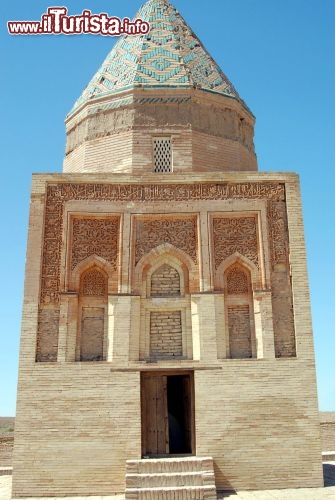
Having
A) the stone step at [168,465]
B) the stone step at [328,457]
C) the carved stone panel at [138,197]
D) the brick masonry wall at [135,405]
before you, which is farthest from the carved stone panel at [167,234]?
the stone step at [328,457]

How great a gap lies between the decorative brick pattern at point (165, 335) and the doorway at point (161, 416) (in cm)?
37

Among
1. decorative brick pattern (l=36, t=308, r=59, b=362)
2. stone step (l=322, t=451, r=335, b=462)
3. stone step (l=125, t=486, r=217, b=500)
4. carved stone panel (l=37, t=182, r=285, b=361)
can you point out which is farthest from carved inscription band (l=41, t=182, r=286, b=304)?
stone step (l=322, t=451, r=335, b=462)

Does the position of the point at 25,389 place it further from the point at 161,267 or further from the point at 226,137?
the point at 226,137

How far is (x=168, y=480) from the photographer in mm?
7203

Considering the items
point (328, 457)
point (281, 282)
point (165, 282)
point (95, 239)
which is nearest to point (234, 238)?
point (281, 282)

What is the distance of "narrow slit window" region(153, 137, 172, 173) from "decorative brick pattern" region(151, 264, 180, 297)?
2.04m

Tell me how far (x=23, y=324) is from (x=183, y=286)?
2738 millimetres

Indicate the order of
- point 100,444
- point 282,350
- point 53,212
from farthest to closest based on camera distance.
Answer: point 53,212 < point 282,350 < point 100,444

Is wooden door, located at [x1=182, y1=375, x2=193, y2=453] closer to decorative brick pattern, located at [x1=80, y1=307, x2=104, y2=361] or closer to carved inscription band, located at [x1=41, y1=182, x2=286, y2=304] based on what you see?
decorative brick pattern, located at [x1=80, y1=307, x2=104, y2=361]

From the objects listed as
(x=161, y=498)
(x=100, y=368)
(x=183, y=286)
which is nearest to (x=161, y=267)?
(x=183, y=286)

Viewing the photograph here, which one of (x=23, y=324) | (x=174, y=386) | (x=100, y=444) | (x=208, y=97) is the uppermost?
(x=208, y=97)

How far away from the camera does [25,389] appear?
25.9ft

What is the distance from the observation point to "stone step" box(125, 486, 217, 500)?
23.0 ft

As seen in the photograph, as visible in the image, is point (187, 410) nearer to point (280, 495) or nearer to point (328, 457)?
point (280, 495)
